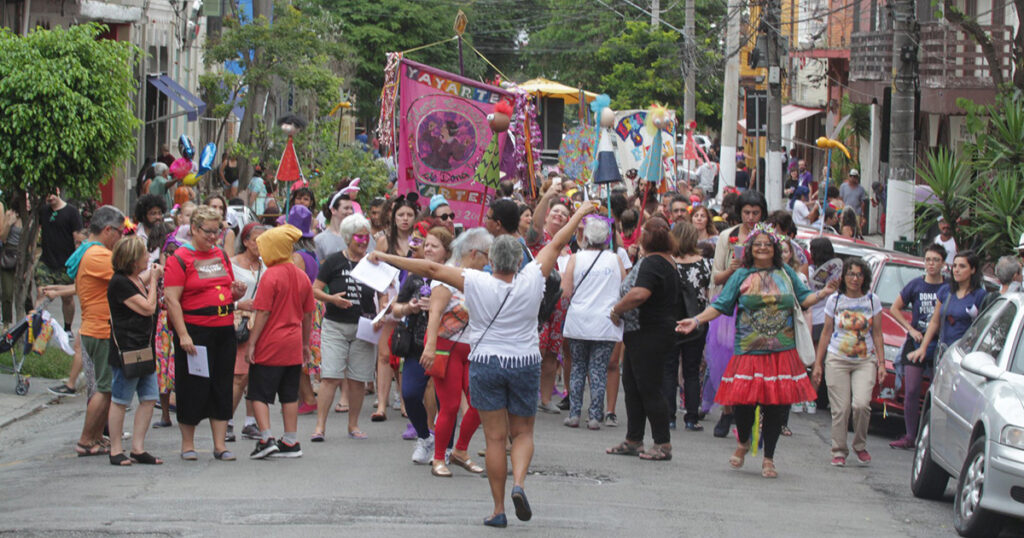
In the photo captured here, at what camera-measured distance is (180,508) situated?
306 inches

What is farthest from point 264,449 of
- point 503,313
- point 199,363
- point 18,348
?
point 18,348

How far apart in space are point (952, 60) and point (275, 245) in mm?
19291

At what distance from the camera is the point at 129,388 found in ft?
30.2

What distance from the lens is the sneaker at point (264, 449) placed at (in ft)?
31.0

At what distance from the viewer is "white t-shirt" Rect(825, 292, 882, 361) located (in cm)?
1026

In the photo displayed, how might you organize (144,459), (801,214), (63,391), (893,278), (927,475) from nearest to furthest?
1. (927,475)
2. (144,459)
3. (63,391)
4. (893,278)
5. (801,214)

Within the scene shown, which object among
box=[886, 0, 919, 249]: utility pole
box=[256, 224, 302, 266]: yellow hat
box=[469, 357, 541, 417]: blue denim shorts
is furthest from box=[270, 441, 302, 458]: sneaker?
box=[886, 0, 919, 249]: utility pole

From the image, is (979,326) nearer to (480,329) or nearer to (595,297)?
(595,297)

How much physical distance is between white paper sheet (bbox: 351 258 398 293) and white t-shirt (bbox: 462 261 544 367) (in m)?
1.88

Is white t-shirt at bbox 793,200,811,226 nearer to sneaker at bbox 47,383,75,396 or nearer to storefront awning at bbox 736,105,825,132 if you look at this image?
sneaker at bbox 47,383,75,396

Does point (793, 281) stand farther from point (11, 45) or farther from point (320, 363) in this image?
point (11, 45)

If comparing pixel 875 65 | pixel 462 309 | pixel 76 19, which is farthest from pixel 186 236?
pixel 875 65

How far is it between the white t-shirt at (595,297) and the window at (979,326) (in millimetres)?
2900

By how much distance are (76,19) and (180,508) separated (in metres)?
14.9
